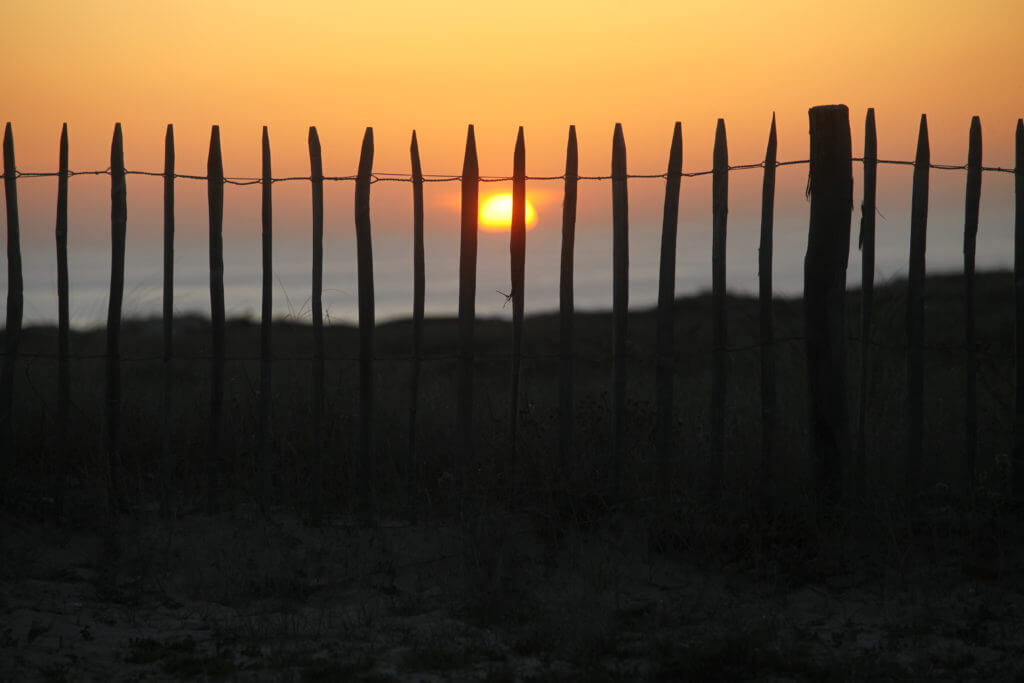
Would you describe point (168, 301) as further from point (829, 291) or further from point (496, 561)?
point (829, 291)

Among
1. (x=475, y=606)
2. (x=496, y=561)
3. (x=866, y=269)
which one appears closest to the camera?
(x=475, y=606)

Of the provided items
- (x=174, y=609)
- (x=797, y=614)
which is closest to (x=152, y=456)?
(x=174, y=609)

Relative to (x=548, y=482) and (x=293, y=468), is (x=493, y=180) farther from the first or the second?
(x=293, y=468)

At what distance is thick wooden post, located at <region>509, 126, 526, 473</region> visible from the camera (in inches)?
232

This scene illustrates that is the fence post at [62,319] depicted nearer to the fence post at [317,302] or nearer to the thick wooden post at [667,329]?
the fence post at [317,302]

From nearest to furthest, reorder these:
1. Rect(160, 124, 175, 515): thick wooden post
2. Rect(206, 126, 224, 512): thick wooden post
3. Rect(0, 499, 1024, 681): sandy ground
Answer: Rect(0, 499, 1024, 681): sandy ground < Rect(160, 124, 175, 515): thick wooden post < Rect(206, 126, 224, 512): thick wooden post

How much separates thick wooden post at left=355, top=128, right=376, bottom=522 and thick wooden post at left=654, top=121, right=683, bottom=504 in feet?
5.81

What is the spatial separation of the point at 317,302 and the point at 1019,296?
4.34 meters

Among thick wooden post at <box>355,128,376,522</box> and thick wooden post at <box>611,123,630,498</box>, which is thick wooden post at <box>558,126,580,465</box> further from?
thick wooden post at <box>355,128,376,522</box>

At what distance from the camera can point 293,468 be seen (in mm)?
6707

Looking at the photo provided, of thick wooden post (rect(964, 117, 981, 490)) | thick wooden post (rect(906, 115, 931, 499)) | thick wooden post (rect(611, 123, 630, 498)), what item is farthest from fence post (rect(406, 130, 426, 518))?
thick wooden post (rect(964, 117, 981, 490))

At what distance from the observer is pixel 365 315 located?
6055mm

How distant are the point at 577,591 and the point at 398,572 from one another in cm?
108

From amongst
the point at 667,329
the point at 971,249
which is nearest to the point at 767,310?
the point at 667,329
